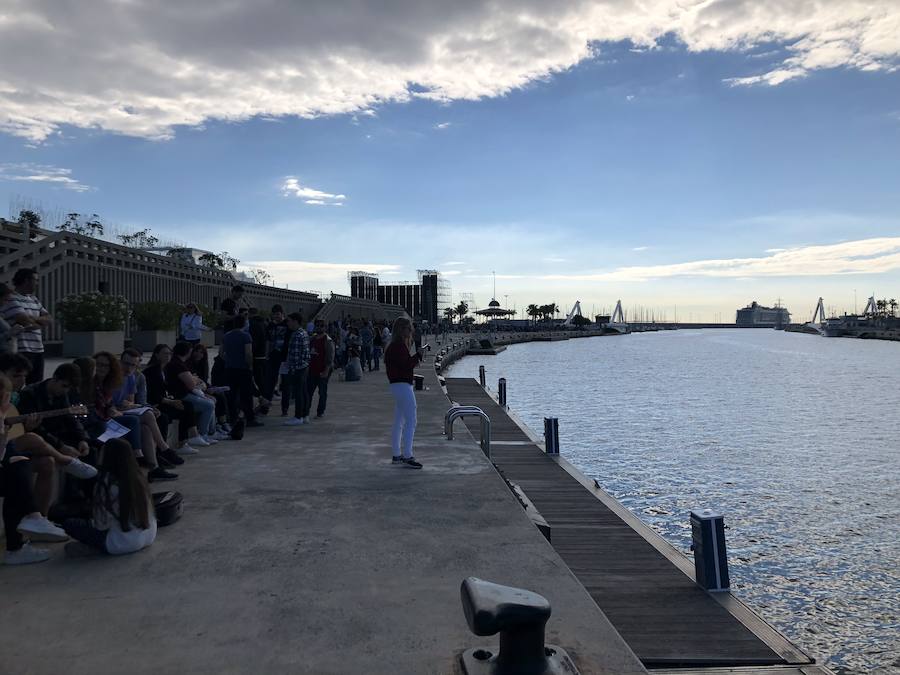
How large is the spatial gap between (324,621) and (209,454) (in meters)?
6.03

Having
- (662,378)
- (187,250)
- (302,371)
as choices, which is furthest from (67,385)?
(187,250)

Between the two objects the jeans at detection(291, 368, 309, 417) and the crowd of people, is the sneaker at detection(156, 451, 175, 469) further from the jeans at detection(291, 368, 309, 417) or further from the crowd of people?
the jeans at detection(291, 368, 309, 417)

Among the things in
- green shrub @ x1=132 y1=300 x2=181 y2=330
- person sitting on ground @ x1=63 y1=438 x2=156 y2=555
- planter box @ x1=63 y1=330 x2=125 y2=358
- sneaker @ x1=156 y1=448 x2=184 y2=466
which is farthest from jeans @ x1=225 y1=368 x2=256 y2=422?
green shrub @ x1=132 y1=300 x2=181 y2=330

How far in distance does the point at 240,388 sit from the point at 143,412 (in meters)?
4.14

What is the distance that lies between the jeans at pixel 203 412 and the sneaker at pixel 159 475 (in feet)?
6.38

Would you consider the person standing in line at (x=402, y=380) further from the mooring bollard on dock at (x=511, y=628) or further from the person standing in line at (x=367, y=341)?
the person standing in line at (x=367, y=341)

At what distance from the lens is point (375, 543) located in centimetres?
562

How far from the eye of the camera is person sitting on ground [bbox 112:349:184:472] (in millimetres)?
7156

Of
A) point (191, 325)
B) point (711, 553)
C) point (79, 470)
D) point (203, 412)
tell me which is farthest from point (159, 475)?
point (711, 553)

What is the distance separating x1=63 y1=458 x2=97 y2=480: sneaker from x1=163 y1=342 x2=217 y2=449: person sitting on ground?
3.76 meters

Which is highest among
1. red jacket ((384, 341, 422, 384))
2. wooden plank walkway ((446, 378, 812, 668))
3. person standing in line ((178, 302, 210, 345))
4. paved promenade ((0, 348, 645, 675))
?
person standing in line ((178, 302, 210, 345))

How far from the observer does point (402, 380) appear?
28.6 feet

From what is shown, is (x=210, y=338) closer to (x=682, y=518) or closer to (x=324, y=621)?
(x=682, y=518)

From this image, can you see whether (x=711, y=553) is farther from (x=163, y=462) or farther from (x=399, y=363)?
(x=163, y=462)
